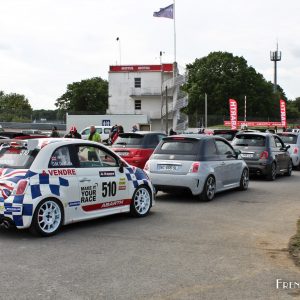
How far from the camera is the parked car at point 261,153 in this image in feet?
54.9

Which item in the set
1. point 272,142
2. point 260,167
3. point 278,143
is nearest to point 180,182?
point 260,167

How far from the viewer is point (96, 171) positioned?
28.9 ft

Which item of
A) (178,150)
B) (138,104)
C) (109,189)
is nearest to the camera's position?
(109,189)

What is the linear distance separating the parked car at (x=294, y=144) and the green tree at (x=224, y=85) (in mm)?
69916

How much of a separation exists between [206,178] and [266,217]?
7.17 feet

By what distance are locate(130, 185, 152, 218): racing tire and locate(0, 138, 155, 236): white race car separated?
0.07m

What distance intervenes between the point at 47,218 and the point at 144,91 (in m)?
66.4

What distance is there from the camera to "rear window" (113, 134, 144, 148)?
1642 centimetres

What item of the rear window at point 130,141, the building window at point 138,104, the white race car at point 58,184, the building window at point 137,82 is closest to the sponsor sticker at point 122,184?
the white race car at point 58,184

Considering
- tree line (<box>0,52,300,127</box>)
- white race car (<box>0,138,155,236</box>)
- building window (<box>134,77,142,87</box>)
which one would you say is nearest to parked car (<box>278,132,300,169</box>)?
white race car (<box>0,138,155,236</box>)

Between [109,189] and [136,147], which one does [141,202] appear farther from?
[136,147]

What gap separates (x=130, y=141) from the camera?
1652 cm

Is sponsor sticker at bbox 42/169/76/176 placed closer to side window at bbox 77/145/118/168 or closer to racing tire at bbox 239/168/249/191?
side window at bbox 77/145/118/168

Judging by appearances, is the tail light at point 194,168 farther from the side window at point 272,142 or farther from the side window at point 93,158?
the side window at point 272,142
